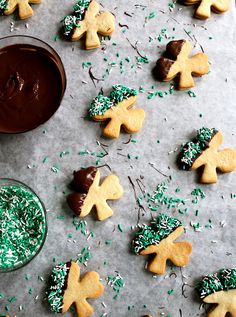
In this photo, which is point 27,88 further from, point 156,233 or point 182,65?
point 156,233

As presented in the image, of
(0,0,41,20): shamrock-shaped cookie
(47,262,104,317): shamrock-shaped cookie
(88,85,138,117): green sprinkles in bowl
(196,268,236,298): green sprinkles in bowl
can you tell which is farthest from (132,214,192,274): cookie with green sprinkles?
(0,0,41,20): shamrock-shaped cookie

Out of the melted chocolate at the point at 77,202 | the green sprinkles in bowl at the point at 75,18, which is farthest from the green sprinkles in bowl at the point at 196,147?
the green sprinkles in bowl at the point at 75,18

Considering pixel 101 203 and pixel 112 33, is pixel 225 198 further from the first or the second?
pixel 112 33

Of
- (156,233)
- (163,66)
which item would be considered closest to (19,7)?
(163,66)

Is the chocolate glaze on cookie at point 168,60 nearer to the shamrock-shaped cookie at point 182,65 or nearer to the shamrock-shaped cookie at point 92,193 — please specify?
the shamrock-shaped cookie at point 182,65

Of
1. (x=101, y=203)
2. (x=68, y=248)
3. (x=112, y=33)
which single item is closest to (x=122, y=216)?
(x=101, y=203)

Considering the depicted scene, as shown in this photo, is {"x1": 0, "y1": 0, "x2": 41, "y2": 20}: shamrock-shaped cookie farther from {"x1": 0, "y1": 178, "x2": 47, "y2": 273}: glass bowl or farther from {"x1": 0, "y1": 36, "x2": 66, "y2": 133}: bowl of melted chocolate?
{"x1": 0, "y1": 178, "x2": 47, "y2": 273}: glass bowl
